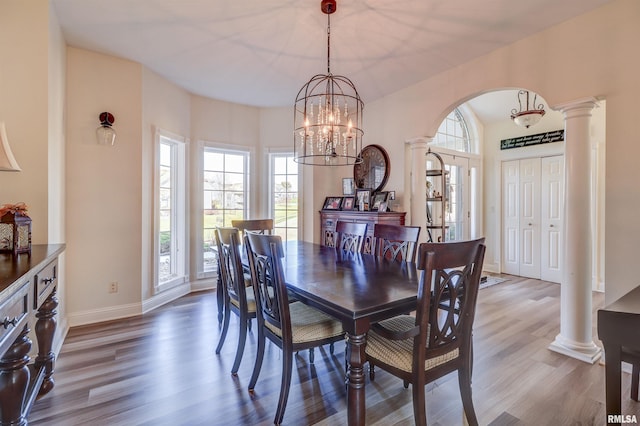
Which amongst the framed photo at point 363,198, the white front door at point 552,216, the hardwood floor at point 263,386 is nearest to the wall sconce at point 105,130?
the hardwood floor at point 263,386

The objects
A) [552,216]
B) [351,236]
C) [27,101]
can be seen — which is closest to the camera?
[27,101]

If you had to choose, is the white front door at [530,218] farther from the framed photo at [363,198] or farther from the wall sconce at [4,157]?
the wall sconce at [4,157]

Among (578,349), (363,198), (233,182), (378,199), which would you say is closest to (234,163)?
(233,182)

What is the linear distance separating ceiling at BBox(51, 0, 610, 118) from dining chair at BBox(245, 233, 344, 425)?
187 cm

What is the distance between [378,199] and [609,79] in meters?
2.55

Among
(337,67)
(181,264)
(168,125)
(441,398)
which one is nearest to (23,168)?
(168,125)

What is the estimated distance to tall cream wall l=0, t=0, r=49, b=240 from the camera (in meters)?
2.12

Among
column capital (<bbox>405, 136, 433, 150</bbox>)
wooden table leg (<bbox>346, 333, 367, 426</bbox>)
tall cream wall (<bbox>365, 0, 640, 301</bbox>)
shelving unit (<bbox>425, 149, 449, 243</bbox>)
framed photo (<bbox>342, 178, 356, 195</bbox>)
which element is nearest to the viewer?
wooden table leg (<bbox>346, 333, 367, 426</bbox>)

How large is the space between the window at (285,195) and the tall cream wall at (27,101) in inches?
116

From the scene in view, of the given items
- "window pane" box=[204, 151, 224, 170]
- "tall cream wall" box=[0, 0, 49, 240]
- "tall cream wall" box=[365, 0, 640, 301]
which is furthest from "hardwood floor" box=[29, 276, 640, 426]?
"window pane" box=[204, 151, 224, 170]

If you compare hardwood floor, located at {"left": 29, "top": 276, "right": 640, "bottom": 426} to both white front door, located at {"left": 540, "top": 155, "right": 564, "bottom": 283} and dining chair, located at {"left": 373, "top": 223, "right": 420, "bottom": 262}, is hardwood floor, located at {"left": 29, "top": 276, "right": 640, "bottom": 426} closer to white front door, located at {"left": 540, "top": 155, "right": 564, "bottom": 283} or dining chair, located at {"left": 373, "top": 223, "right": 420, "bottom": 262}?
dining chair, located at {"left": 373, "top": 223, "right": 420, "bottom": 262}

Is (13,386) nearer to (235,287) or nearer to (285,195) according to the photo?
(235,287)

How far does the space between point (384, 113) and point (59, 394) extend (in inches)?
169

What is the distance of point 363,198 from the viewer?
4438 mm
